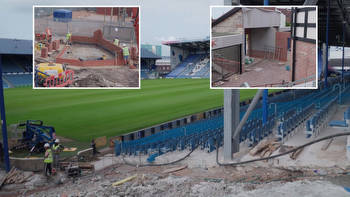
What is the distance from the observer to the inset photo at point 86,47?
219 inches

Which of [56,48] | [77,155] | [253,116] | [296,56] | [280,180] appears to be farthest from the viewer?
→ [253,116]

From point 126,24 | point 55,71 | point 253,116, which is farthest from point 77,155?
point 253,116

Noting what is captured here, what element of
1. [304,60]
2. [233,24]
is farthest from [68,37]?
[304,60]

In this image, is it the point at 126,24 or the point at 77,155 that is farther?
the point at 77,155

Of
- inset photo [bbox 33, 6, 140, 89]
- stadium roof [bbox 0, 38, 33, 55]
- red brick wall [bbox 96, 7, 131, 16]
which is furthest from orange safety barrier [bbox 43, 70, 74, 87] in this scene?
stadium roof [bbox 0, 38, 33, 55]

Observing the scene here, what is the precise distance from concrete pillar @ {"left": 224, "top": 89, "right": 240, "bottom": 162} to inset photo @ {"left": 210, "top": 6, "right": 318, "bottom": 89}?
3590 millimetres

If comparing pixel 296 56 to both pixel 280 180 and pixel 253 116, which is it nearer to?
pixel 280 180

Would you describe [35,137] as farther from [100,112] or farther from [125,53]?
[125,53]

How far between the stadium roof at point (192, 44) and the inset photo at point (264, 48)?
172 feet

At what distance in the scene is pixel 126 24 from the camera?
226 inches

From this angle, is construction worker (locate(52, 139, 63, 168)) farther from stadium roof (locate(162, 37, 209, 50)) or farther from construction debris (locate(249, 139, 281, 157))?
stadium roof (locate(162, 37, 209, 50))

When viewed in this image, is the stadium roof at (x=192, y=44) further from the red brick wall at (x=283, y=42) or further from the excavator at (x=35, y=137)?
the red brick wall at (x=283, y=42)

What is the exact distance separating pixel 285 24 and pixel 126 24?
106 inches

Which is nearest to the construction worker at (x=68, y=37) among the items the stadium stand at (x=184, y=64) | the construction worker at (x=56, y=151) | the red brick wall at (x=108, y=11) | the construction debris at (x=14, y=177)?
the red brick wall at (x=108, y=11)
